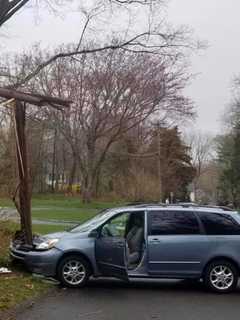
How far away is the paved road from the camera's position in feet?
30.4

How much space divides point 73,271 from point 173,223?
7.11ft

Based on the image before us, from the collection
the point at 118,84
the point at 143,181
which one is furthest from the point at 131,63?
the point at 143,181

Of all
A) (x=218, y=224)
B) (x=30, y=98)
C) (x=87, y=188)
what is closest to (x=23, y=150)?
(x=30, y=98)

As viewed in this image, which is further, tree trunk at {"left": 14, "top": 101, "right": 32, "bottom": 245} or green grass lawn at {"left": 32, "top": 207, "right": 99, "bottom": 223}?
green grass lawn at {"left": 32, "top": 207, "right": 99, "bottom": 223}

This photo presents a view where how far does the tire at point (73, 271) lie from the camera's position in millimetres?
11758

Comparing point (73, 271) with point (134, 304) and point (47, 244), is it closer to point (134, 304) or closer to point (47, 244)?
point (47, 244)

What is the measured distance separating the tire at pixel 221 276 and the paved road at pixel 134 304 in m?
0.19

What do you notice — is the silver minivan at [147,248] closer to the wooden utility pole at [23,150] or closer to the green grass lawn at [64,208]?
the wooden utility pole at [23,150]

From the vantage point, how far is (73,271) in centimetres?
1181

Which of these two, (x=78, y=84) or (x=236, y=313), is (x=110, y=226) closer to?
(x=236, y=313)

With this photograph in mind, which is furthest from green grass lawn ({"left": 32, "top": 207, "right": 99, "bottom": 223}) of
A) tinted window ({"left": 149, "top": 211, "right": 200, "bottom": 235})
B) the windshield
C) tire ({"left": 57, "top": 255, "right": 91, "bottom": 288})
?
tire ({"left": 57, "top": 255, "right": 91, "bottom": 288})

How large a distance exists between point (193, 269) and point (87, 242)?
2.13 meters

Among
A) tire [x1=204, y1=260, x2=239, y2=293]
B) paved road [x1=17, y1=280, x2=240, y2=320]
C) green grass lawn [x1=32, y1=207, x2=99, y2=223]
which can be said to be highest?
green grass lawn [x1=32, y1=207, x2=99, y2=223]

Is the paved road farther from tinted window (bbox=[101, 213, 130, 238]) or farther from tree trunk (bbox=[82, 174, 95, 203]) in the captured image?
tree trunk (bbox=[82, 174, 95, 203])
